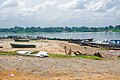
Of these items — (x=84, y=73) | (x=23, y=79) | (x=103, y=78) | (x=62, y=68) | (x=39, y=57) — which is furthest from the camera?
(x=39, y=57)

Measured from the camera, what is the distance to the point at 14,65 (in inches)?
982

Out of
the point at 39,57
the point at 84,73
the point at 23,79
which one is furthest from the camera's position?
the point at 39,57

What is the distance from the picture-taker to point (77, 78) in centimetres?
2022

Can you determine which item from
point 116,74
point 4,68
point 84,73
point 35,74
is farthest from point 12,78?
point 116,74

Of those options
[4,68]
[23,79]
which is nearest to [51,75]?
[23,79]

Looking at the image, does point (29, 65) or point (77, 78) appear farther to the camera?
point (29, 65)

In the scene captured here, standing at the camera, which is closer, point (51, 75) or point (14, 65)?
point (51, 75)

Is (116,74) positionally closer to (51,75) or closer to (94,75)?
(94,75)

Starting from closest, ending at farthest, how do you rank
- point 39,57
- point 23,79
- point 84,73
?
1. point 23,79
2. point 84,73
3. point 39,57

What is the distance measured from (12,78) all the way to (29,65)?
18.5 feet

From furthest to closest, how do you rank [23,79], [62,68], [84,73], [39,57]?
[39,57] → [62,68] → [84,73] → [23,79]

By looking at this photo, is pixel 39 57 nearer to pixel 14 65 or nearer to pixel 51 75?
pixel 14 65

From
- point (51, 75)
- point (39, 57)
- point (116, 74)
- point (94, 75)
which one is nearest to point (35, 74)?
point (51, 75)

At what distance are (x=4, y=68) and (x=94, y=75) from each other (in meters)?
6.99
